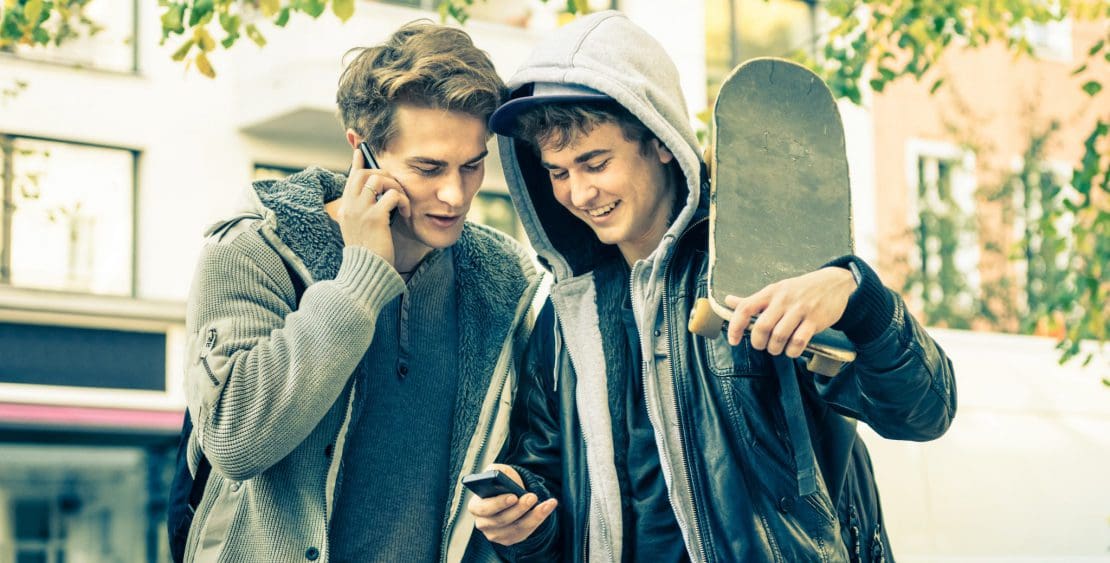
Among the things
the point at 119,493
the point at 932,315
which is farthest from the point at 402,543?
the point at 932,315

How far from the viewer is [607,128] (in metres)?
3.00

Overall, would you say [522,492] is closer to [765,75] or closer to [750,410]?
[750,410]

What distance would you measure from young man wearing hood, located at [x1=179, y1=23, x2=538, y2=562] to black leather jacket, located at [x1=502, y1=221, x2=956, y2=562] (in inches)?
16.5

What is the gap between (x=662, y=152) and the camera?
3.05 m

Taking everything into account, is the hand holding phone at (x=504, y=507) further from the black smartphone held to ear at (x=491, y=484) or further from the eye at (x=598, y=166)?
the eye at (x=598, y=166)

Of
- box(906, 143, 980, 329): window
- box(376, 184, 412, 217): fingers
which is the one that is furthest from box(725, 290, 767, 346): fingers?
box(906, 143, 980, 329): window

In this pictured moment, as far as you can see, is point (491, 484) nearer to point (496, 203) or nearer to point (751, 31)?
point (496, 203)

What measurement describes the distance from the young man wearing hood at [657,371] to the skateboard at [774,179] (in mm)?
66

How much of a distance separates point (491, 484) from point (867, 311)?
2.66 ft

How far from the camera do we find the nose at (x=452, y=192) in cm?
310

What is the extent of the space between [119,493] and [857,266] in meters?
7.41

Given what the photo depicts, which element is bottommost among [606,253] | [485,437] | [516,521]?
[516,521]

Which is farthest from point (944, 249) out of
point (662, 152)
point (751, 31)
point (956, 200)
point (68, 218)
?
point (662, 152)

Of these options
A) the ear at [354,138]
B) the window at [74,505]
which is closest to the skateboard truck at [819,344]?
the ear at [354,138]
